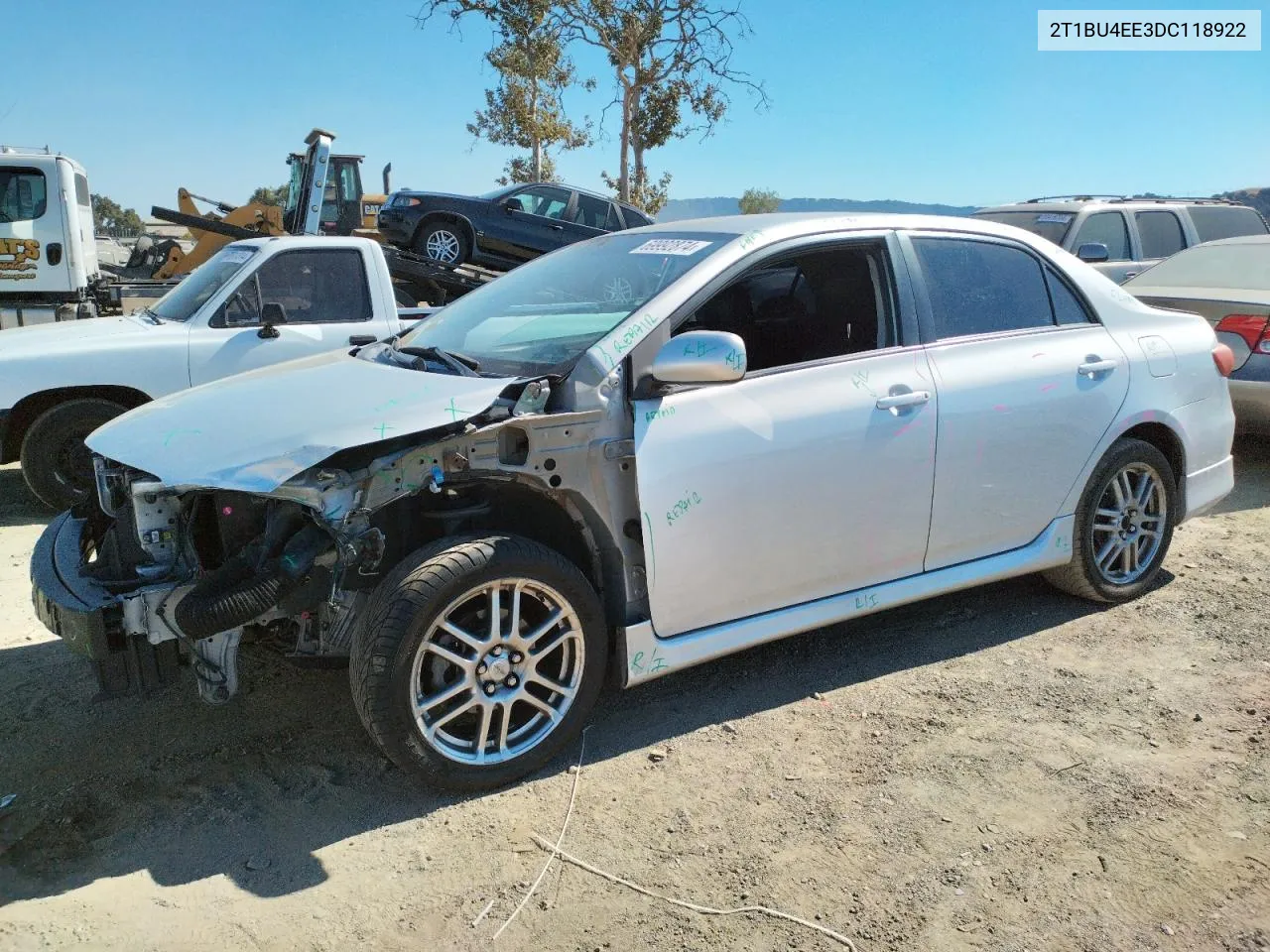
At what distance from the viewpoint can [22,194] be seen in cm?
1140

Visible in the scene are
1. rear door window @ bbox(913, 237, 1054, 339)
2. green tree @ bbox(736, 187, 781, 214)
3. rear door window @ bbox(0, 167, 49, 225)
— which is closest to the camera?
rear door window @ bbox(913, 237, 1054, 339)

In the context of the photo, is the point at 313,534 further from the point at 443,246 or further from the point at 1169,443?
the point at 443,246

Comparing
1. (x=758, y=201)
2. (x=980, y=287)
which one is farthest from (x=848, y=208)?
(x=758, y=201)

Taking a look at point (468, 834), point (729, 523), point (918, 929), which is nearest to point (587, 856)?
point (468, 834)

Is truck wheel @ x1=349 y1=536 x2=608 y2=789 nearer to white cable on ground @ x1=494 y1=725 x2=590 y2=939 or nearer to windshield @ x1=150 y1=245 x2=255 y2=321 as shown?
white cable on ground @ x1=494 y1=725 x2=590 y2=939

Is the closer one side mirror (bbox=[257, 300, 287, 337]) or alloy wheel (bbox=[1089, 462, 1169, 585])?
alloy wheel (bbox=[1089, 462, 1169, 585])

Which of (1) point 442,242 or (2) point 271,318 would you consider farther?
(1) point 442,242

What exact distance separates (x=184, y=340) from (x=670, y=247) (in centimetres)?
400

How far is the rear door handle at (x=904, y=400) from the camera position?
3605 millimetres

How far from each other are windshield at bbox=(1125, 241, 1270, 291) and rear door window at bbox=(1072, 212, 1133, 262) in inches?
79.1

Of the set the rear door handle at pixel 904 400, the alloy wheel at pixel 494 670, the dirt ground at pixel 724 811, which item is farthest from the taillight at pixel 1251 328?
the alloy wheel at pixel 494 670

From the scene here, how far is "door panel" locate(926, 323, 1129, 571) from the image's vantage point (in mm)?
3795

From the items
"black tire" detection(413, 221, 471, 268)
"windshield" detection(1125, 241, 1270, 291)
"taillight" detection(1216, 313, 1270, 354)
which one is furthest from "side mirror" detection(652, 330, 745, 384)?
"black tire" detection(413, 221, 471, 268)

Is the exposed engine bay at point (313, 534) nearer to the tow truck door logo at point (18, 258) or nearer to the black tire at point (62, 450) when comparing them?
the black tire at point (62, 450)
